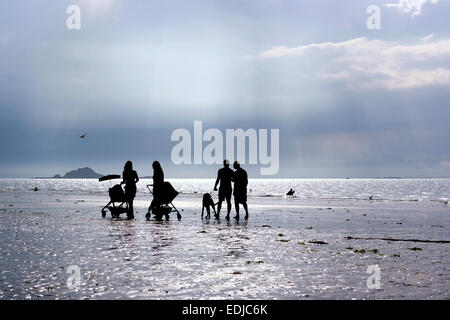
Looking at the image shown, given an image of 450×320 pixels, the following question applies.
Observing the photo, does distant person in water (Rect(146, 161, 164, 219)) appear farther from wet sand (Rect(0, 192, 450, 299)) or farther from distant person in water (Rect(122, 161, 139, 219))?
wet sand (Rect(0, 192, 450, 299))

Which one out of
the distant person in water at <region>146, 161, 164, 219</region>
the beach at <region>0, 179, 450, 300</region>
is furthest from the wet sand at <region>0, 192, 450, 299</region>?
the distant person in water at <region>146, 161, 164, 219</region>

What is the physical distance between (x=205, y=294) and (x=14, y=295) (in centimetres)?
285

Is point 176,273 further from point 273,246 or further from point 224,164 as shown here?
point 224,164

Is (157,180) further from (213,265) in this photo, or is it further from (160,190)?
(213,265)

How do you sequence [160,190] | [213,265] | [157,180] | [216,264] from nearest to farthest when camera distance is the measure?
[213,265] < [216,264] < [160,190] < [157,180]

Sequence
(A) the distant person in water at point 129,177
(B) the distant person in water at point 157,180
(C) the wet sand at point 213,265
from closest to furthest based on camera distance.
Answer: (C) the wet sand at point 213,265
(B) the distant person in water at point 157,180
(A) the distant person in water at point 129,177

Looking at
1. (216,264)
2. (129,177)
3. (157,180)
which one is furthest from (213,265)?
(129,177)

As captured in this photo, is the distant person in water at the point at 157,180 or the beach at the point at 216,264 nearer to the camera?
the beach at the point at 216,264

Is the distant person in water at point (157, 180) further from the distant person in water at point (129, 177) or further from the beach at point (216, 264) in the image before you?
the beach at point (216, 264)

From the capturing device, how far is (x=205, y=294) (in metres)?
7.05

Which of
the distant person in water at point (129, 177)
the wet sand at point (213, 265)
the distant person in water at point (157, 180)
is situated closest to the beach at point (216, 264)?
the wet sand at point (213, 265)

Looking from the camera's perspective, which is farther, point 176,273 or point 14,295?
point 176,273

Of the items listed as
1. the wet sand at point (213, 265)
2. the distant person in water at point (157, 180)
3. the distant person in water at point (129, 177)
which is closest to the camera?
the wet sand at point (213, 265)
